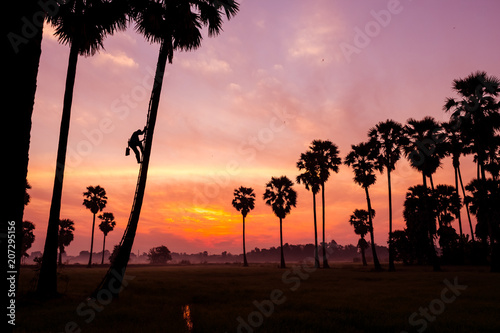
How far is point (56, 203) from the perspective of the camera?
15.1 meters

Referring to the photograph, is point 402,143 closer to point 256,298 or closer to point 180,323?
point 256,298

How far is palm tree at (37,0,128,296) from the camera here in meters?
15.0

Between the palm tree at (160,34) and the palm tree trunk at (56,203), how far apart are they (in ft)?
7.15

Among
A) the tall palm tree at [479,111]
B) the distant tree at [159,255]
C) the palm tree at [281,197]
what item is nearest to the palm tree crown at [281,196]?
the palm tree at [281,197]

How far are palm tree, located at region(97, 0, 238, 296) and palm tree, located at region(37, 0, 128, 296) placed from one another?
130 centimetres

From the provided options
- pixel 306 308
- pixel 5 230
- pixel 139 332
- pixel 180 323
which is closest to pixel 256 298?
pixel 306 308

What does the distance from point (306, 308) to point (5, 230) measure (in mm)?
12696

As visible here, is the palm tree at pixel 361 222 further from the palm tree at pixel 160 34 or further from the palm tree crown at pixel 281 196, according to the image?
the palm tree at pixel 160 34

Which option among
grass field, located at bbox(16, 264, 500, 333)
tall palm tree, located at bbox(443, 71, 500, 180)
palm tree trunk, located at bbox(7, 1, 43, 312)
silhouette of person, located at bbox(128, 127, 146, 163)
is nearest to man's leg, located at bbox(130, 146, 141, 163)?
silhouette of person, located at bbox(128, 127, 146, 163)

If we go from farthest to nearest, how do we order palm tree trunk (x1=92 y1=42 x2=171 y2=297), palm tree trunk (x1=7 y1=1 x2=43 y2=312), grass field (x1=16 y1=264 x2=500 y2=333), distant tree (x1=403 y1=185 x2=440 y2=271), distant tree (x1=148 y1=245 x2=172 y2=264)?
distant tree (x1=148 y1=245 x2=172 y2=264)
distant tree (x1=403 y1=185 x2=440 y2=271)
palm tree trunk (x1=92 y1=42 x2=171 y2=297)
grass field (x1=16 y1=264 x2=500 y2=333)
palm tree trunk (x1=7 y1=1 x2=43 y2=312)

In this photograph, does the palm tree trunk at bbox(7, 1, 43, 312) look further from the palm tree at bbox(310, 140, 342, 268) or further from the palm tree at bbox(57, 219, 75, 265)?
the palm tree at bbox(57, 219, 75, 265)

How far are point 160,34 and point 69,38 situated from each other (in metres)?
4.49

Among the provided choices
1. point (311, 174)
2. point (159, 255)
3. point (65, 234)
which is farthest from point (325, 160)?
point (159, 255)

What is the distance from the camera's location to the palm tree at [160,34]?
14.9m
